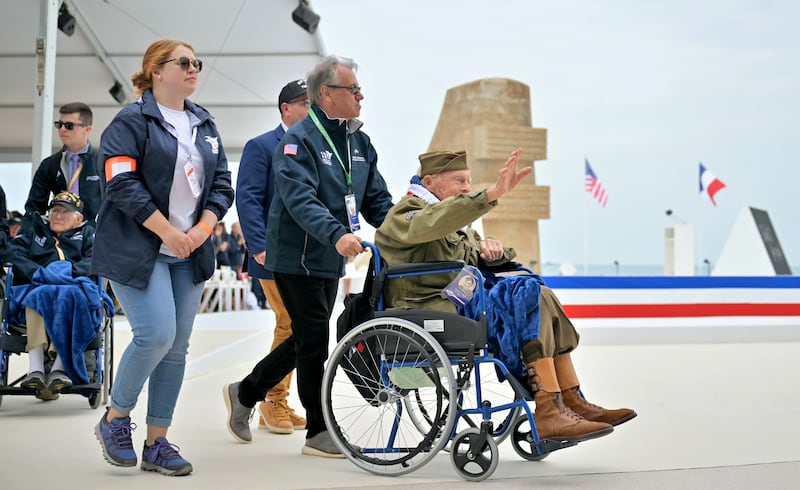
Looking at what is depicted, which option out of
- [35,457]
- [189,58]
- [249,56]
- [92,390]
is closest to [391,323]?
[189,58]

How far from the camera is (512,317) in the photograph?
271cm

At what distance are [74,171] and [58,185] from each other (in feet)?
0.31

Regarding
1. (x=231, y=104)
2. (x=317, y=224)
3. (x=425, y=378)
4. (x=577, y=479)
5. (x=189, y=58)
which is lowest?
(x=577, y=479)

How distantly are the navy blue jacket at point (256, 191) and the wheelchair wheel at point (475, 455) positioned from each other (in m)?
1.21

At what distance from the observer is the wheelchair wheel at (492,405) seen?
9.11 feet

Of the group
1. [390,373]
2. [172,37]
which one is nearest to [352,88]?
[390,373]

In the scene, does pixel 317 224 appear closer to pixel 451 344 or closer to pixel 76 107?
pixel 451 344

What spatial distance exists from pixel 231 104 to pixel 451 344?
10815mm

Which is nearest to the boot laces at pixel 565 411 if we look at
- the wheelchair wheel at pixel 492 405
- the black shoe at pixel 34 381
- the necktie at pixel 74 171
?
the wheelchair wheel at pixel 492 405

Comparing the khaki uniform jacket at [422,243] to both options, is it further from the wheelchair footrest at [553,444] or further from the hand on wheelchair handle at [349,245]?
the wheelchair footrest at [553,444]

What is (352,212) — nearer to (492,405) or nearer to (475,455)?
(475,455)

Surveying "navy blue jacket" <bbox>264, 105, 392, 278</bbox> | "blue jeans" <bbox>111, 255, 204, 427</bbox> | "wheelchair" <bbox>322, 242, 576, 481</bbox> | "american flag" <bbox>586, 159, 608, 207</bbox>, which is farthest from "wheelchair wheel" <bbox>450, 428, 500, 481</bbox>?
"american flag" <bbox>586, 159, 608, 207</bbox>

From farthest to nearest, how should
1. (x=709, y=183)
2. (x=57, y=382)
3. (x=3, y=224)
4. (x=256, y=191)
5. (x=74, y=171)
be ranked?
1. (x=709, y=183)
2. (x=74, y=171)
3. (x=3, y=224)
4. (x=57, y=382)
5. (x=256, y=191)

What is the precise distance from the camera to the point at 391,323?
274 cm
